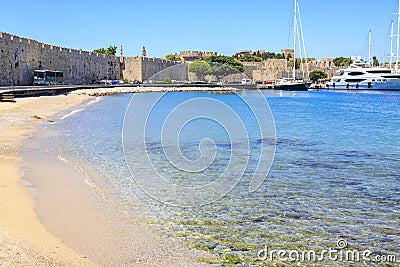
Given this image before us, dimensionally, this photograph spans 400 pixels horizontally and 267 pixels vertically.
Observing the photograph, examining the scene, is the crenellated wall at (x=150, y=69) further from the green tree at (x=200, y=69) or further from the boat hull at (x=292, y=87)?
the boat hull at (x=292, y=87)

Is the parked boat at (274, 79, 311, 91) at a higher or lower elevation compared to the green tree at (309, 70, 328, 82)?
lower

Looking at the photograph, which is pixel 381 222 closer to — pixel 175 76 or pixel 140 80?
pixel 140 80

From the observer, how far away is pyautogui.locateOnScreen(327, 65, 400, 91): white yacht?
5128cm

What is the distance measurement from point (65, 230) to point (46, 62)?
1342 inches

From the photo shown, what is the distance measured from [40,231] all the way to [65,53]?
38463 millimetres

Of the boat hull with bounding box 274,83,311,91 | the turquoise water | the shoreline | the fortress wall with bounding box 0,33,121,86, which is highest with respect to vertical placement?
the fortress wall with bounding box 0,33,121,86

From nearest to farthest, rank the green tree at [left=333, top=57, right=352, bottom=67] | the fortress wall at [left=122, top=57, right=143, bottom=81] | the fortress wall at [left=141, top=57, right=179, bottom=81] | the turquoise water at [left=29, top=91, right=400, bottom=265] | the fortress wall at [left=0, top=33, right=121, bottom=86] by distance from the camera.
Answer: the turquoise water at [left=29, top=91, right=400, bottom=265], the fortress wall at [left=0, top=33, right=121, bottom=86], the fortress wall at [left=122, top=57, right=143, bottom=81], the fortress wall at [left=141, top=57, right=179, bottom=81], the green tree at [left=333, top=57, right=352, bottom=67]

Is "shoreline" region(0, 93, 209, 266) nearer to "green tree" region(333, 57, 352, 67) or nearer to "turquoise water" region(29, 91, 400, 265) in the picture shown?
"turquoise water" region(29, 91, 400, 265)

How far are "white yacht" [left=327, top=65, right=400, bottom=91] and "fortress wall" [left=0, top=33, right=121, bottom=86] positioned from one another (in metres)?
28.1

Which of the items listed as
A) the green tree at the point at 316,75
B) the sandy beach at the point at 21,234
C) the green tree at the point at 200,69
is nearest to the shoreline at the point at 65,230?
the sandy beach at the point at 21,234

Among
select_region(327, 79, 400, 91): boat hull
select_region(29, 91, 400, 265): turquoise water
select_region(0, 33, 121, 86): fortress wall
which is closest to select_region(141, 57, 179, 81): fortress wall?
select_region(0, 33, 121, 86): fortress wall

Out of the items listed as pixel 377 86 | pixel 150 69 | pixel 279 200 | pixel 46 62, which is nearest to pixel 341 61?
pixel 377 86

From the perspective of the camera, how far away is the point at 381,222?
14.2 ft

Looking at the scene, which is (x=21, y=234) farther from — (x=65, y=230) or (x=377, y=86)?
(x=377, y=86)
